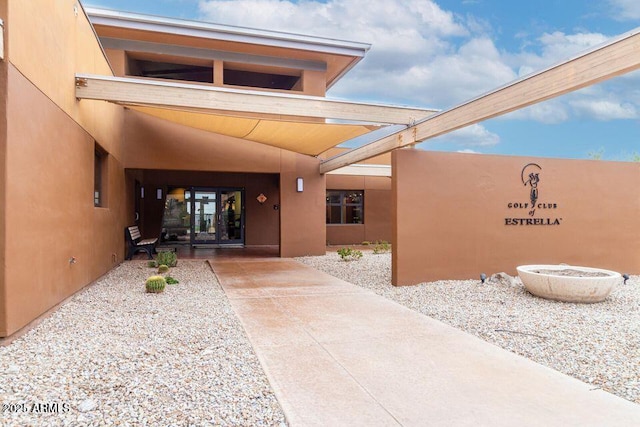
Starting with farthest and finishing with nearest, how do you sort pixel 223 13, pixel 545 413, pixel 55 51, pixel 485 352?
pixel 223 13, pixel 55 51, pixel 485 352, pixel 545 413

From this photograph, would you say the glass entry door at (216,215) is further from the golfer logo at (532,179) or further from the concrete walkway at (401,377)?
the concrete walkway at (401,377)

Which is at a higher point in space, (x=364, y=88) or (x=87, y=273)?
(x=364, y=88)

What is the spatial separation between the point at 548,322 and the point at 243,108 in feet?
19.2

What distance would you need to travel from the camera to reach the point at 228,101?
762 cm

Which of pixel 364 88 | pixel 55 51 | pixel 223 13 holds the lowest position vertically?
pixel 55 51

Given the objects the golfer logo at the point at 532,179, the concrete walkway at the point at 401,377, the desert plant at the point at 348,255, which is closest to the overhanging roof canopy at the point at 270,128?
the desert plant at the point at 348,255

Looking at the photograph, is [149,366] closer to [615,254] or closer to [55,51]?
[55,51]

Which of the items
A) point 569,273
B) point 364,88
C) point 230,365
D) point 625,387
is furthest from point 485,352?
point 364,88

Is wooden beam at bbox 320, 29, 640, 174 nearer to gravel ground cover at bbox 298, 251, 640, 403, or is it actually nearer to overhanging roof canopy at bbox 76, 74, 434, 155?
overhanging roof canopy at bbox 76, 74, 434, 155

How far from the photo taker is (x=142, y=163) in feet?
37.7

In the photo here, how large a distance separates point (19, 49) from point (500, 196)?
27.3 feet

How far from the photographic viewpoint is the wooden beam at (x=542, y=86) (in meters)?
4.54

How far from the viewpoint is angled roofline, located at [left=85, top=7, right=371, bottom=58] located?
11.8 metres

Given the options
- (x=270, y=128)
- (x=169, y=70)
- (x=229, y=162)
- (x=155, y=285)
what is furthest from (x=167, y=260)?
(x=169, y=70)
